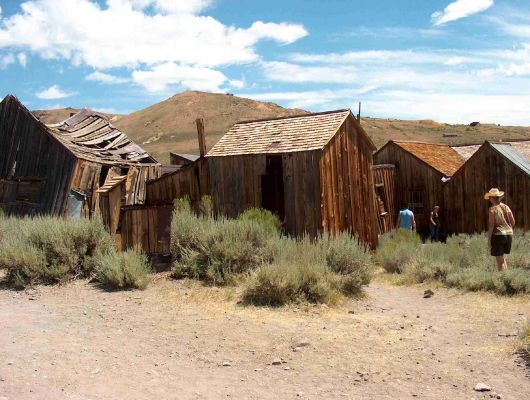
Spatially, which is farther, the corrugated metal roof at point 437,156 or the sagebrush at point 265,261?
the corrugated metal roof at point 437,156

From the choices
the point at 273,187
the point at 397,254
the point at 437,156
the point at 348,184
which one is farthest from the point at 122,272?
the point at 437,156

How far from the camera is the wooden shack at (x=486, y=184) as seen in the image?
15805 mm

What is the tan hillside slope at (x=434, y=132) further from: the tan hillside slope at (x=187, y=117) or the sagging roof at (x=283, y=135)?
the sagging roof at (x=283, y=135)

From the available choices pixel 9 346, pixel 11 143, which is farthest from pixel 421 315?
pixel 11 143

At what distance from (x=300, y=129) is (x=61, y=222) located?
6290mm

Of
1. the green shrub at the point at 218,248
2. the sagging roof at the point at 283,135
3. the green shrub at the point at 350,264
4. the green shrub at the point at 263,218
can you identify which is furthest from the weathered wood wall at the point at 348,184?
the green shrub at the point at 350,264

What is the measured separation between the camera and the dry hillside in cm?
5997

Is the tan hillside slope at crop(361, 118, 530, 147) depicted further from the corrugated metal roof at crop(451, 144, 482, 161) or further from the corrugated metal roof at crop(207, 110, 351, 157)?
the corrugated metal roof at crop(207, 110, 351, 157)

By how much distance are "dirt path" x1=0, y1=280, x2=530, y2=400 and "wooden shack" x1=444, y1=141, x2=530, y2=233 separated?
7.44 m

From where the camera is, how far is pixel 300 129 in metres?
14.5

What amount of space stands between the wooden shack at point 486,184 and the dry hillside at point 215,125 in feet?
120

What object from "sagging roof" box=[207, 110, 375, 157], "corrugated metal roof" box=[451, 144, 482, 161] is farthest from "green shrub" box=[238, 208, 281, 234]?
"corrugated metal roof" box=[451, 144, 482, 161]

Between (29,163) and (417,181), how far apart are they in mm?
12155

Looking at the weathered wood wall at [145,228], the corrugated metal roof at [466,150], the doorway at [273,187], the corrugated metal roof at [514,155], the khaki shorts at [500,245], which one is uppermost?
the corrugated metal roof at [466,150]
